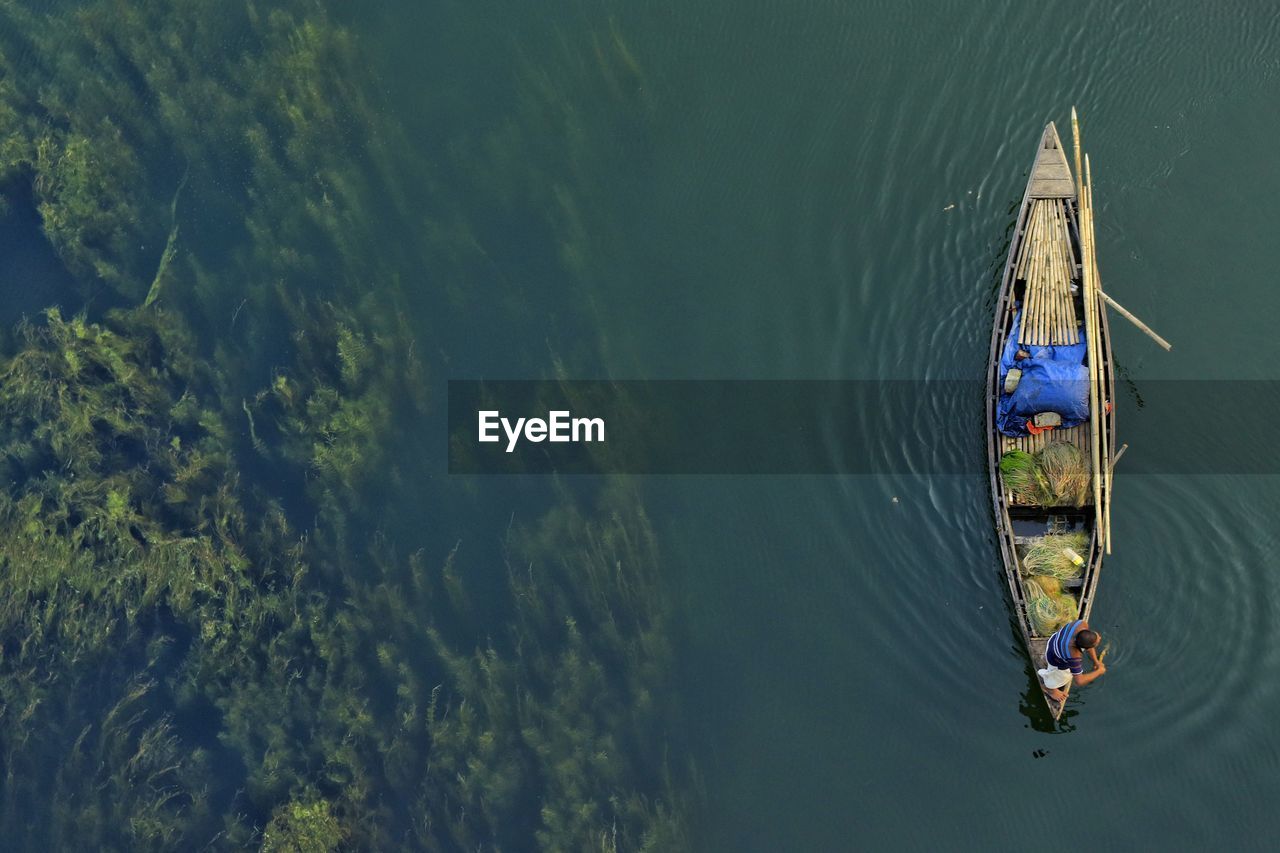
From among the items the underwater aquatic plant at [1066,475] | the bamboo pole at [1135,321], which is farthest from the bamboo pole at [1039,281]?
Answer: the underwater aquatic plant at [1066,475]

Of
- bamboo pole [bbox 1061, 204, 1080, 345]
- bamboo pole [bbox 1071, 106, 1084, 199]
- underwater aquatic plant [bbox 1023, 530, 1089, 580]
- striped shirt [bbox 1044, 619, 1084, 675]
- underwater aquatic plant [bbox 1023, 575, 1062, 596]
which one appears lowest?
striped shirt [bbox 1044, 619, 1084, 675]

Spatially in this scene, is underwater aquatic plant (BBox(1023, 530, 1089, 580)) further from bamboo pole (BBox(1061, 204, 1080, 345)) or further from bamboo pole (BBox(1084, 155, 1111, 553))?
bamboo pole (BBox(1061, 204, 1080, 345))

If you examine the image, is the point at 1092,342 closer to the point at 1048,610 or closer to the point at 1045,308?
the point at 1045,308

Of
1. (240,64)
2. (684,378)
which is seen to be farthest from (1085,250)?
(240,64)

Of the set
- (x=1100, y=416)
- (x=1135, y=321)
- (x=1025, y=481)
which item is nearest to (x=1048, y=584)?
(x=1025, y=481)

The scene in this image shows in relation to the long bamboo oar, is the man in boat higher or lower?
lower

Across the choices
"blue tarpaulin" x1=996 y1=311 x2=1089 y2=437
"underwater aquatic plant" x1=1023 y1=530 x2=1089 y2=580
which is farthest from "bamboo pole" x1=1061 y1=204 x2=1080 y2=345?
"underwater aquatic plant" x1=1023 y1=530 x2=1089 y2=580

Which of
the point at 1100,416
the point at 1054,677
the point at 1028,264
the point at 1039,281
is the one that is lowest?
the point at 1054,677
